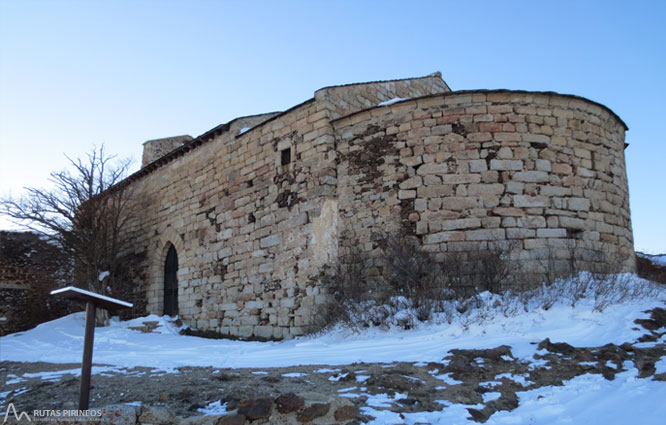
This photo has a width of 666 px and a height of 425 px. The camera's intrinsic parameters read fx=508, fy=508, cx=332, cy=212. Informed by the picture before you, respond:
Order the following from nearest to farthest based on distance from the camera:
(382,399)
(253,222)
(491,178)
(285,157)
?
1. (382,399)
2. (491,178)
3. (285,157)
4. (253,222)

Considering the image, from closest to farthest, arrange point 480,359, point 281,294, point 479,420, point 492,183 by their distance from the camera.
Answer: point 479,420
point 480,359
point 492,183
point 281,294

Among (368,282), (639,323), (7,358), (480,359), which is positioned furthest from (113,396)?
(639,323)

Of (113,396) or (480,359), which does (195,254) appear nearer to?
(113,396)

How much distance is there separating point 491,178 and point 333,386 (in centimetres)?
492

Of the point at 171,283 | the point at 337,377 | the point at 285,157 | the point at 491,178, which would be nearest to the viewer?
the point at 337,377

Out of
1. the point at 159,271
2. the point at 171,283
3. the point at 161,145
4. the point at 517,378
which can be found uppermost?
the point at 161,145

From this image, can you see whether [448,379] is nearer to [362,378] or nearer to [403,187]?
[362,378]

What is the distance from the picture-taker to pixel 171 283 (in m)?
13.0

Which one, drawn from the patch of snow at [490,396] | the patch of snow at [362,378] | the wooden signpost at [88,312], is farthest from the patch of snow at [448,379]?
the wooden signpost at [88,312]

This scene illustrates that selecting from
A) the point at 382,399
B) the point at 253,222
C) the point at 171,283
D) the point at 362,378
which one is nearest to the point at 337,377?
the point at 362,378

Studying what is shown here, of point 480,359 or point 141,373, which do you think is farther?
point 141,373

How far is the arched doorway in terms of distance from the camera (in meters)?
12.8

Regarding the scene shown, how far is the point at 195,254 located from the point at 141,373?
19.8 ft

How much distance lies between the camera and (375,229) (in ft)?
28.3
